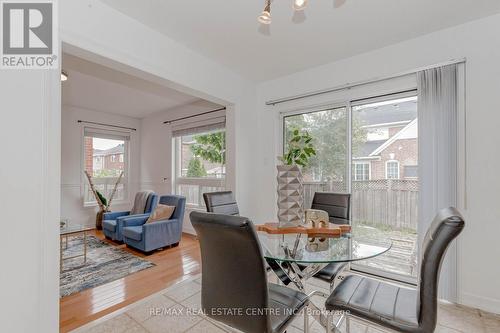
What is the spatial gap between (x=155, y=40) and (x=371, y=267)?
341 centimetres

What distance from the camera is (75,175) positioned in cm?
502

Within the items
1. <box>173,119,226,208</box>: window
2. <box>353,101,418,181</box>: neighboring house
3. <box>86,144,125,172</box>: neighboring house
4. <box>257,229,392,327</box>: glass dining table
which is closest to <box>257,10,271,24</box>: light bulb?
<box>257,229,392,327</box>: glass dining table

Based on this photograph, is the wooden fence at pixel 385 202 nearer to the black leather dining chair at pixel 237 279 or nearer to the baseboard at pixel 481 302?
the baseboard at pixel 481 302

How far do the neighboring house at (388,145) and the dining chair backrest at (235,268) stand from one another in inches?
88.5

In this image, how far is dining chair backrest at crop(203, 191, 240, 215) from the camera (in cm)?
225

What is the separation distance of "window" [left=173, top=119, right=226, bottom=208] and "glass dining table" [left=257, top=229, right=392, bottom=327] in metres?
2.65

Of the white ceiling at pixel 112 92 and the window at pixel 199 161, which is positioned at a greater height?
the white ceiling at pixel 112 92

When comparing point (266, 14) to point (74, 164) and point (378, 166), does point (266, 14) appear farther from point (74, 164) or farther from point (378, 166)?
point (74, 164)

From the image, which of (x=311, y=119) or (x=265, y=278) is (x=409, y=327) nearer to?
(x=265, y=278)

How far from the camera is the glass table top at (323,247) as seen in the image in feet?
4.70

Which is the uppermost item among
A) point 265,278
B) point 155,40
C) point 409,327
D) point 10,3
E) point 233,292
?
point 155,40

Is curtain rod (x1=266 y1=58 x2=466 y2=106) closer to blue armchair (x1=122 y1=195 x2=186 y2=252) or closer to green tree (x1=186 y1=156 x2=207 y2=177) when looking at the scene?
green tree (x1=186 y1=156 x2=207 y2=177)

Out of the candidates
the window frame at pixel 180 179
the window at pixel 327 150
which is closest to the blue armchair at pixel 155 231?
the window frame at pixel 180 179

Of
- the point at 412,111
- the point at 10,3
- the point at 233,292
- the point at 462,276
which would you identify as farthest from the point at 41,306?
the point at 412,111
